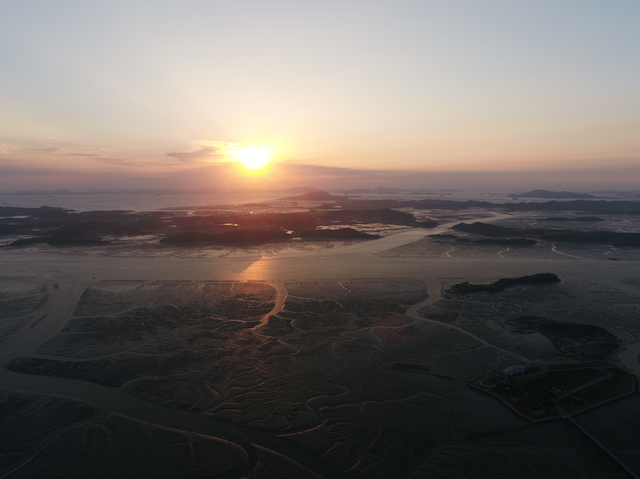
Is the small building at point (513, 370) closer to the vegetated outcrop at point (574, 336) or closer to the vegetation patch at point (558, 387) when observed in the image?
the vegetation patch at point (558, 387)

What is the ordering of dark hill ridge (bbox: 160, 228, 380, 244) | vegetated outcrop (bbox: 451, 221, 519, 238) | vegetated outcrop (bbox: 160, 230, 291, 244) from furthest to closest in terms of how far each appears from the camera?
vegetated outcrop (bbox: 451, 221, 519, 238)
dark hill ridge (bbox: 160, 228, 380, 244)
vegetated outcrop (bbox: 160, 230, 291, 244)

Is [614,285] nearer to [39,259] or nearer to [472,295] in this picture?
[472,295]

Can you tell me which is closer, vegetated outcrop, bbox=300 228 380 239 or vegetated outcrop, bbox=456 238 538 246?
vegetated outcrop, bbox=456 238 538 246

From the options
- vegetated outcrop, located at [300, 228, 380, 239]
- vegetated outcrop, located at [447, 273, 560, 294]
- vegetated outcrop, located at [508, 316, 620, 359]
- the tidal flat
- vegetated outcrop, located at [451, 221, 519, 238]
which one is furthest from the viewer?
vegetated outcrop, located at [451, 221, 519, 238]

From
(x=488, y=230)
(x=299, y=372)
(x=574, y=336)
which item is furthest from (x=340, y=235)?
(x=299, y=372)

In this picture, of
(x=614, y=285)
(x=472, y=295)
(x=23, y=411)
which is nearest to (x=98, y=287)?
(x=23, y=411)

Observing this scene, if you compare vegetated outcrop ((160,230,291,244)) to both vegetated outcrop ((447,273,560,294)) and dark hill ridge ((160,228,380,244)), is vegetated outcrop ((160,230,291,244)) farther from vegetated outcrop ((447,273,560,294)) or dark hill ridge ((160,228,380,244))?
vegetated outcrop ((447,273,560,294))

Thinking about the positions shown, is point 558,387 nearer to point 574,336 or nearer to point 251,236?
point 574,336

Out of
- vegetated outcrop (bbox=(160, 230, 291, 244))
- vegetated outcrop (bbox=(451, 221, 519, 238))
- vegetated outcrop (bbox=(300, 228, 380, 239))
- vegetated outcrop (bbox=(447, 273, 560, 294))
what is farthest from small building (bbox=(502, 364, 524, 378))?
vegetated outcrop (bbox=(451, 221, 519, 238))
